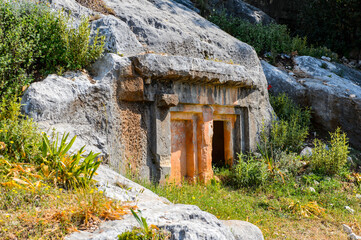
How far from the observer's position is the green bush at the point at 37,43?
16.9 feet

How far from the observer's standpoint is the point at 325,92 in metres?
9.12

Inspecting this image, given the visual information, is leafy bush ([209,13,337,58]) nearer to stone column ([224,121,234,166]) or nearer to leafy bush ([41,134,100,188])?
stone column ([224,121,234,166])

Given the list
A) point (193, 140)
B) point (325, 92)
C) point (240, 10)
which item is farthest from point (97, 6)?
point (240, 10)

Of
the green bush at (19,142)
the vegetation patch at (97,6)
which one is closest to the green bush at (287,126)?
the vegetation patch at (97,6)

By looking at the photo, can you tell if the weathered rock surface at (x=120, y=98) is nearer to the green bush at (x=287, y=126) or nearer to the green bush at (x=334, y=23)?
the green bush at (x=287, y=126)

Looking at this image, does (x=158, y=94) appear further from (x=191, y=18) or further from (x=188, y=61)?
(x=191, y=18)

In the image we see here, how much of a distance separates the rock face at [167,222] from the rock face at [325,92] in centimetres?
648

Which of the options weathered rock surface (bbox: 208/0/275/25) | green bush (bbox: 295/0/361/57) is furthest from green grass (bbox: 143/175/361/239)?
weathered rock surface (bbox: 208/0/275/25)

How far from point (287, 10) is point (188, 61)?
1138 centimetres

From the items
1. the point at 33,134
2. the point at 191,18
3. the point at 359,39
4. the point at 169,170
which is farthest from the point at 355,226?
the point at 359,39

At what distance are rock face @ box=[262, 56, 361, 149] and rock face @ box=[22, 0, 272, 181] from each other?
5.20 ft

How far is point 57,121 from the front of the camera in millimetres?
4895

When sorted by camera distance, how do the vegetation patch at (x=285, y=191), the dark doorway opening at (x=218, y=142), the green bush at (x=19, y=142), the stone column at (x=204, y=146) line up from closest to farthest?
1. the green bush at (x=19, y=142)
2. the vegetation patch at (x=285, y=191)
3. the stone column at (x=204, y=146)
4. the dark doorway opening at (x=218, y=142)

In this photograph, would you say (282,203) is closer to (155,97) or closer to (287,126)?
(287,126)
